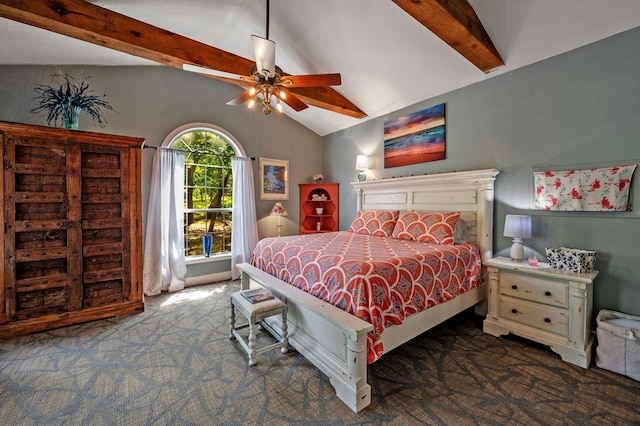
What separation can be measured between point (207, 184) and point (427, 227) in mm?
3493

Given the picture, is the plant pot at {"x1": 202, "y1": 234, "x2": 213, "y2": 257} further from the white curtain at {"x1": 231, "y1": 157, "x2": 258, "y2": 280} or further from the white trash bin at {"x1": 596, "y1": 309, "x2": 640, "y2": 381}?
the white trash bin at {"x1": 596, "y1": 309, "x2": 640, "y2": 381}

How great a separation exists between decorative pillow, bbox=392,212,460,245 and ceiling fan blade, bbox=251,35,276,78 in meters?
2.27

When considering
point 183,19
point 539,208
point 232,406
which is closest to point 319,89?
point 183,19

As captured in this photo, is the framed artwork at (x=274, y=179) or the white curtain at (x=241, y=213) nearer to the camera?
the white curtain at (x=241, y=213)

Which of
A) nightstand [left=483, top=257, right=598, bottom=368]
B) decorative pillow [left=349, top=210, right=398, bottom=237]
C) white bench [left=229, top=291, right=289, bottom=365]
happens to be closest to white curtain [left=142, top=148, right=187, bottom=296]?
white bench [left=229, top=291, right=289, bottom=365]

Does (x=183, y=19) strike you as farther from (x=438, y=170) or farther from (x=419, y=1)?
(x=438, y=170)

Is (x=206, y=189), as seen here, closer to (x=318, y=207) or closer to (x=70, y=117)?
(x=70, y=117)

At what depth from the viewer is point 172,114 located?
4.05 meters

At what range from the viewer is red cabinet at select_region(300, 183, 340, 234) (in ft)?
17.2

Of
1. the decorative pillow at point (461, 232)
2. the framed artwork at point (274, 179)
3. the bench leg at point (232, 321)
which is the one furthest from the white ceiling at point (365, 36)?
the bench leg at point (232, 321)

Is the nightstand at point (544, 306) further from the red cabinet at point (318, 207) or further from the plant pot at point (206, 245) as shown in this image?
the plant pot at point (206, 245)

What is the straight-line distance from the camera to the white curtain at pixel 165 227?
150 inches

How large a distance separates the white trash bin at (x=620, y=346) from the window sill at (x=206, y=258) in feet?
14.8

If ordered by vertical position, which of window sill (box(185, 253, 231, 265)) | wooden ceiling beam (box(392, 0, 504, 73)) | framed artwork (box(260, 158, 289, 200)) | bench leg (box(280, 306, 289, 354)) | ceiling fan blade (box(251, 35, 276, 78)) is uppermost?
wooden ceiling beam (box(392, 0, 504, 73))
